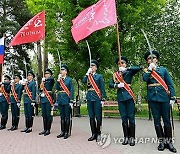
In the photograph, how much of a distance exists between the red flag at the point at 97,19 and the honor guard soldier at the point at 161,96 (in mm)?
1458

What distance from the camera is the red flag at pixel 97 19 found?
7.50 meters

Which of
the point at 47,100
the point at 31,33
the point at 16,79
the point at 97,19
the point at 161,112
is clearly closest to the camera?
the point at 161,112

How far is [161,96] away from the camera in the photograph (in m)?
6.52

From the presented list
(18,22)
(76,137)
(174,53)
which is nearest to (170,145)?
(76,137)

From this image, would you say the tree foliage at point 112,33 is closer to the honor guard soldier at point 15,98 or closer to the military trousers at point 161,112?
the honor guard soldier at point 15,98

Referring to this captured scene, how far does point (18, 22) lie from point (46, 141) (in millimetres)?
18545

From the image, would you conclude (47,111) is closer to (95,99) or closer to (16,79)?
(95,99)

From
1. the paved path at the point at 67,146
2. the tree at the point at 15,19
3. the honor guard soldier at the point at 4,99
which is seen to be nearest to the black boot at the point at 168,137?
the paved path at the point at 67,146

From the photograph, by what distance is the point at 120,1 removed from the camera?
15.5 meters

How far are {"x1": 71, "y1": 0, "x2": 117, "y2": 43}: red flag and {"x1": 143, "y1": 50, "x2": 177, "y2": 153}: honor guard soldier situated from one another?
4.78ft

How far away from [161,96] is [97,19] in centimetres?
241

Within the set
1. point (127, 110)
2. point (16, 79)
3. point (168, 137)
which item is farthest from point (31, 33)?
point (168, 137)

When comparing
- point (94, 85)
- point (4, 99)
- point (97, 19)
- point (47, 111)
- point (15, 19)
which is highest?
point (15, 19)

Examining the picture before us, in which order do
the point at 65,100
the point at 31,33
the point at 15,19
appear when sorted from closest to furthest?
→ the point at 65,100 → the point at 31,33 → the point at 15,19
